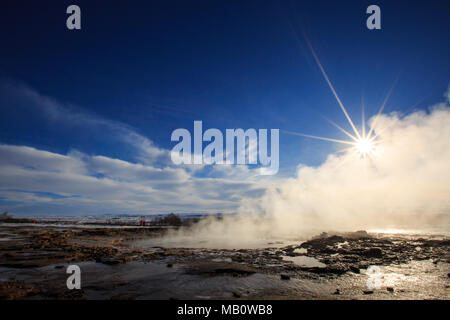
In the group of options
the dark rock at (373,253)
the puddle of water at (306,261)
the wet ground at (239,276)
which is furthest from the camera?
the dark rock at (373,253)

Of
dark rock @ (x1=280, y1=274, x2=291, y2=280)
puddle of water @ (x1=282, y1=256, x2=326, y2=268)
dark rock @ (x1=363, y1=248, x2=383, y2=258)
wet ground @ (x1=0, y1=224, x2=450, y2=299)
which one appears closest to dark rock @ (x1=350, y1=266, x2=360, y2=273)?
wet ground @ (x1=0, y1=224, x2=450, y2=299)

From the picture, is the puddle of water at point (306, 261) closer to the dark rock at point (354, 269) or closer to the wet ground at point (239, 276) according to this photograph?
the wet ground at point (239, 276)

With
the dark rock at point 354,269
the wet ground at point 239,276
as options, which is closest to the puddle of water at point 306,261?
the wet ground at point 239,276

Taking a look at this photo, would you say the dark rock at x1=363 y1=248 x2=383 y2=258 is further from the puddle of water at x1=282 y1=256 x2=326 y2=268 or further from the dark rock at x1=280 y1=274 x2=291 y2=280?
the dark rock at x1=280 y1=274 x2=291 y2=280

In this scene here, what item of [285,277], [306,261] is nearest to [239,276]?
[285,277]

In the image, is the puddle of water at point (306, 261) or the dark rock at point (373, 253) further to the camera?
the dark rock at point (373, 253)

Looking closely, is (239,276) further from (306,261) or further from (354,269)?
(354,269)

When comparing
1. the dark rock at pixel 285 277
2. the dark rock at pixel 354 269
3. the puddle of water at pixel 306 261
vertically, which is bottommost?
the puddle of water at pixel 306 261

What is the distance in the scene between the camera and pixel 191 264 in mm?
15336

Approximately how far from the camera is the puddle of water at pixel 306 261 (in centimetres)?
1487

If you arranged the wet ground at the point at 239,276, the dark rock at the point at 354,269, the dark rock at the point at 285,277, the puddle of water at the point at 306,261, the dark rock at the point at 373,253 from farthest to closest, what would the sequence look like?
the dark rock at the point at 373,253, the puddle of water at the point at 306,261, the dark rock at the point at 354,269, the dark rock at the point at 285,277, the wet ground at the point at 239,276

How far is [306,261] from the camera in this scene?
53.3 feet

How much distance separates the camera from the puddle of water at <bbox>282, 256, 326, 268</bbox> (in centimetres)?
1487
